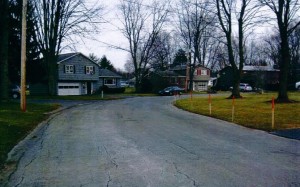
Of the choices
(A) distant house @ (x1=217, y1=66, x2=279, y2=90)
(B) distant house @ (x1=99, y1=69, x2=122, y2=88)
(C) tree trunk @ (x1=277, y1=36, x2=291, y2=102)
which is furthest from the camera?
(A) distant house @ (x1=217, y1=66, x2=279, y2=90)

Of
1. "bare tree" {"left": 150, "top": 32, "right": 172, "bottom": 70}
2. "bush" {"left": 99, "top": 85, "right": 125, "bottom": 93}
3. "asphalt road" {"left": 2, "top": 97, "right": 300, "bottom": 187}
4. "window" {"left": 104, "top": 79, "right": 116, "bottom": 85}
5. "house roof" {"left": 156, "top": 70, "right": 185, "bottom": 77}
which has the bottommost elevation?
"asphalt road" {"left": 2, "top": 97, "right": 300, "bottom": 187}

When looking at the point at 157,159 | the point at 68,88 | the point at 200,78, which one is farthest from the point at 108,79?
the point at 157,159

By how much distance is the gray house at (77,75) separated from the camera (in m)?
60.5

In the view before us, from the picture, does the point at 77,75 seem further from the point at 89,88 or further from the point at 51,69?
the point at 51,69

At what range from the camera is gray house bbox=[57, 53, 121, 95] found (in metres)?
60.5

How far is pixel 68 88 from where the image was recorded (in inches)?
2422

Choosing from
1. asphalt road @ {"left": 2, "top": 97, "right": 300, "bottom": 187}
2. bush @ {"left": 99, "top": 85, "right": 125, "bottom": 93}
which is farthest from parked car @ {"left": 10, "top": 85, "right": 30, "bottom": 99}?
asphalt road @ {"left": 2, "top": 97, "right": 300, "bottom": 187}

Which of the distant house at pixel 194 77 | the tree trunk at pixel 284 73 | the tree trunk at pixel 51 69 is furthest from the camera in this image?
the distant house at pixel 194 77

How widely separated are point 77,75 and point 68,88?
262cm

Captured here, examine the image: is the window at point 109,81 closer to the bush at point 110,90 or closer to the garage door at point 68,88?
the bush at point 110,90

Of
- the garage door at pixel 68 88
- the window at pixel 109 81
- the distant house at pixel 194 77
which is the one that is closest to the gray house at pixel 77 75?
the garage door at pixel 68 88

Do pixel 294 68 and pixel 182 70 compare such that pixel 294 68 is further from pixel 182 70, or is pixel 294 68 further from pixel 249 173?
pixel 249 173

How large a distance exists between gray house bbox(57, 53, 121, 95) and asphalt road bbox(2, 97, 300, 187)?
4758cm

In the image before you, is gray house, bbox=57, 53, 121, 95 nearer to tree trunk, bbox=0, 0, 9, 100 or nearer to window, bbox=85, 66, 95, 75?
window, bbox=85, 66, 95, 75
